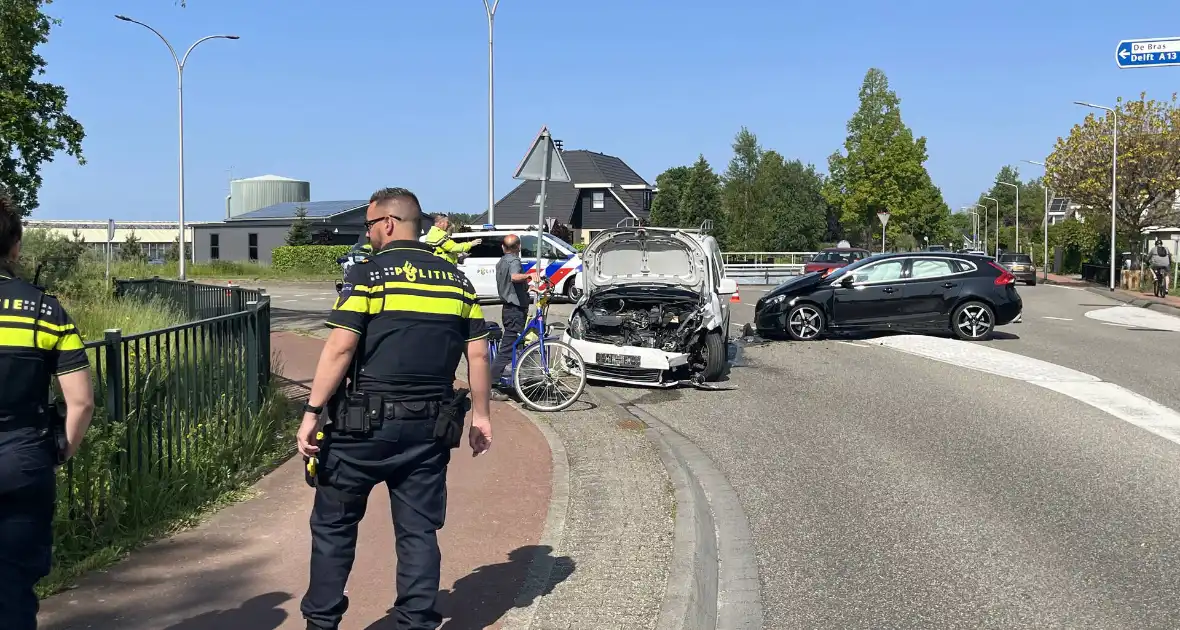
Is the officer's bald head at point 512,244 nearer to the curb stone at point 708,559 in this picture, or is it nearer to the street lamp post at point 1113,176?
the curb stone at point 708,559

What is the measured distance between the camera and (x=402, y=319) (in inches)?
153

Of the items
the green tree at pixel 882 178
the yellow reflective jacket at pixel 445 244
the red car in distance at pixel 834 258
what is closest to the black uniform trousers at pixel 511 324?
the yellow reflective jacket at pixel 445 244

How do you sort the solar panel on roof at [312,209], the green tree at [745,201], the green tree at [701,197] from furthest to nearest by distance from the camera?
the green tree at [745,201] → the green tree at [701,197] → the solar panel on roof at [312,209]

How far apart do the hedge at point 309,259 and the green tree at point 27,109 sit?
936 inches

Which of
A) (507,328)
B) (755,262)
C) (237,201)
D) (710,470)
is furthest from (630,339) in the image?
(237,201)

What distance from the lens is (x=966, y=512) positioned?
6754mm

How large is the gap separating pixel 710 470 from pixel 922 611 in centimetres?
309

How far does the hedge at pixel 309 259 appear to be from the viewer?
142ft

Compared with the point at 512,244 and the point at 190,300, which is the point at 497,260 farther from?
the point at 512,244

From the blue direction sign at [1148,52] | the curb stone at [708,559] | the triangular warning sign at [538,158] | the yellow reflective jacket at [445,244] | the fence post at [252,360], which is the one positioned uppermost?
the blue direction sign at [1148,52]

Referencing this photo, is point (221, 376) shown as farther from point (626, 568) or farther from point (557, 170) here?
point (557, 170)

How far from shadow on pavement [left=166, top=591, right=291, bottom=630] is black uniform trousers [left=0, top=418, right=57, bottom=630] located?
1.02 meters

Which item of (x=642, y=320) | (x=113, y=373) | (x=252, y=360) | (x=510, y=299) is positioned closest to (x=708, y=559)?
(x=113, y=373)

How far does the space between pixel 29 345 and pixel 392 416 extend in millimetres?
1208
